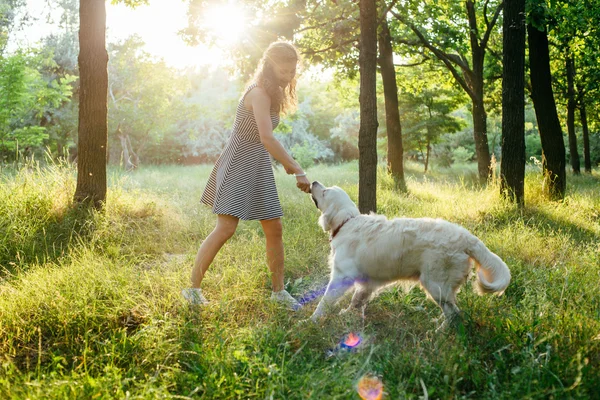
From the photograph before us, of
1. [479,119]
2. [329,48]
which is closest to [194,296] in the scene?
[329,48]

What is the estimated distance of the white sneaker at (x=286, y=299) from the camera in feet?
12.7

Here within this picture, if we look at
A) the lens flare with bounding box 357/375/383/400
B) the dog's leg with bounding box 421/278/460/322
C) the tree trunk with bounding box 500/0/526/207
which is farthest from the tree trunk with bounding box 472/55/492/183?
the lens flare with bounding box 357/375/383/400

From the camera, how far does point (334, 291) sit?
3.62 metres

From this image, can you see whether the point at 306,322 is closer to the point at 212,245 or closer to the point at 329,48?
the point at 212,245

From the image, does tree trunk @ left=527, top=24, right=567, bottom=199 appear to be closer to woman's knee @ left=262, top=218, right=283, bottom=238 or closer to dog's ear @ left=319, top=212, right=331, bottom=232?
dog's ear @ left=319, top=212, right=331, bottom=232

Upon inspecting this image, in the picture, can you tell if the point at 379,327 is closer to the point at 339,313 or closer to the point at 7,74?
the point at 339,313

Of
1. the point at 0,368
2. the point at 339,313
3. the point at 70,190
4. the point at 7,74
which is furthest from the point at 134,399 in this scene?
the point at 7,74

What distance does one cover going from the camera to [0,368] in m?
2.82

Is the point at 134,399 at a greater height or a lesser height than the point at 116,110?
lesser

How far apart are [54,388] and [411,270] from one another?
2598 mm

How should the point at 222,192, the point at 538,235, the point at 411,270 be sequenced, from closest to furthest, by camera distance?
the point at 411,270
the point at 222,192
the point at 538,235

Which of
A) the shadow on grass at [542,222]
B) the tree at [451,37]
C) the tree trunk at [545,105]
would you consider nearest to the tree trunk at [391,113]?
the tree at [451,37]

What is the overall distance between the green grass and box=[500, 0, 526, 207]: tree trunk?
174cm

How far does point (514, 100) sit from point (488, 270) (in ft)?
16.2
